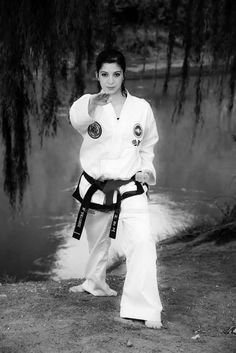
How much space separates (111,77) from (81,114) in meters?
0.23

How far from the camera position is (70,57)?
3.71m

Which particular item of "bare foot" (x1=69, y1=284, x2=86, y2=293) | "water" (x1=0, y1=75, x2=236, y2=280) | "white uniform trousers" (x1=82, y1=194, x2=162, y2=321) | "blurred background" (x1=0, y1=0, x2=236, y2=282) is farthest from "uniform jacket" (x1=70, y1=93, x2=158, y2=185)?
"water" (x1=0, y1=75, x2=236, y2=280)

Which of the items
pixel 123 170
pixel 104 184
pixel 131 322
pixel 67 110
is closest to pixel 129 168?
pixel 123 170

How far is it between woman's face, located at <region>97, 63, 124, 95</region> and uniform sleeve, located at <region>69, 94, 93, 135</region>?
0.12 metres

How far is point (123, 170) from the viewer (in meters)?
2.85

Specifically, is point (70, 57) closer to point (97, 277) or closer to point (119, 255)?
point (97, 277)

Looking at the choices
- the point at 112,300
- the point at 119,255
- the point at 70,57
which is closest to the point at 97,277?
the point at 112,300

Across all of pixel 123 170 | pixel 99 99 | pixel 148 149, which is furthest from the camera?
pixel 148 149

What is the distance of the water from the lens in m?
7.53

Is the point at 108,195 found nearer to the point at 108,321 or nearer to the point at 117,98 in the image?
the point at 117,98

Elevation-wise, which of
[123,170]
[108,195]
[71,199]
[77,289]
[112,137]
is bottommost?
[71,199]

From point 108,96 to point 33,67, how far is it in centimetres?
86

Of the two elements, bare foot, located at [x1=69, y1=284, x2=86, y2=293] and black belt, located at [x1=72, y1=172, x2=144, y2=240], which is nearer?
black belt, located at [x1=72, y1=172, x2=144, y2=240]

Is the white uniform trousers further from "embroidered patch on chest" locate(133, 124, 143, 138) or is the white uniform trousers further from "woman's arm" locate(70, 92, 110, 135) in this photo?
"woman's arm" locate(70, 92, 110, 135)
